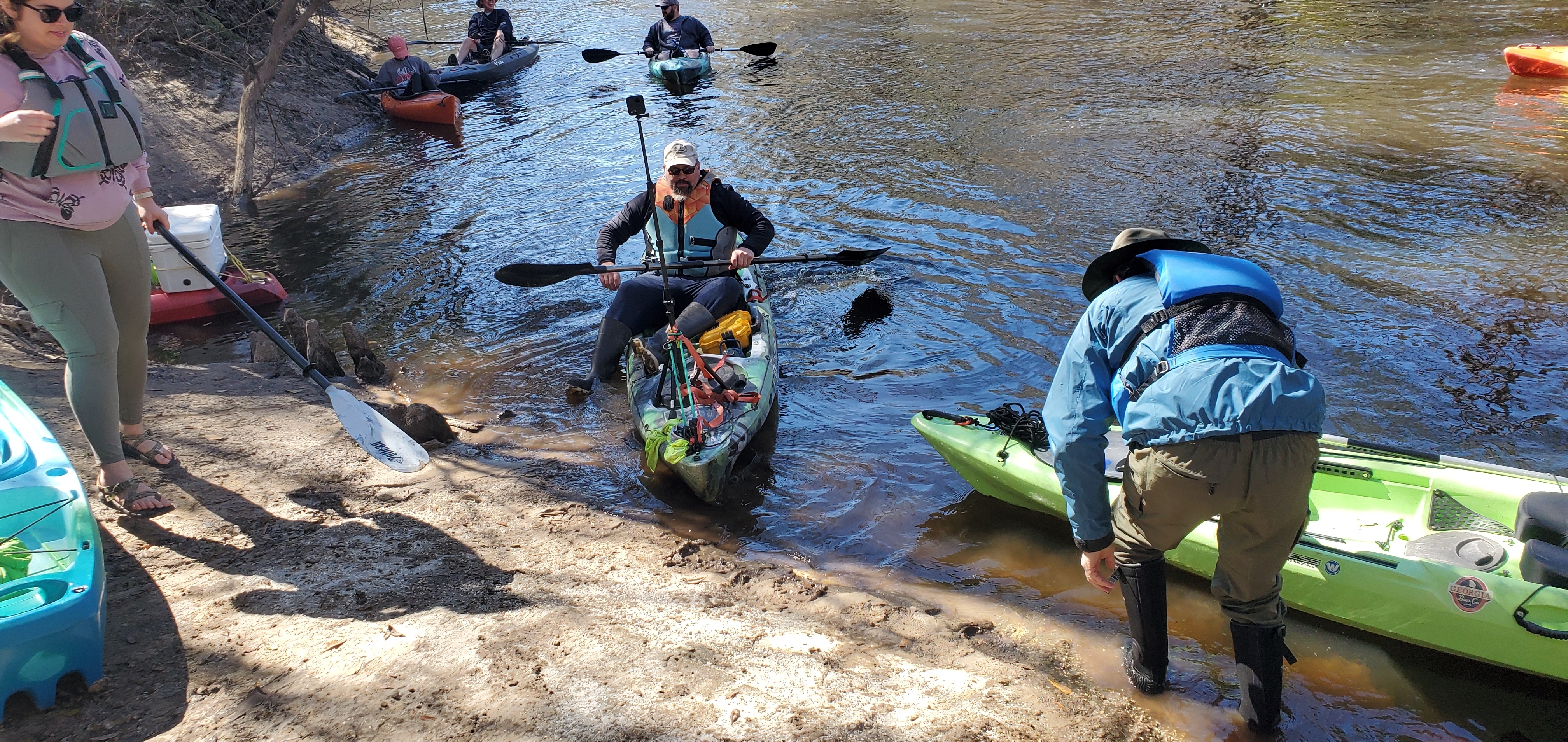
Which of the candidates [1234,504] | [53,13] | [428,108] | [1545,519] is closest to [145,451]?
[53,13]

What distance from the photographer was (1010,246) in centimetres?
785

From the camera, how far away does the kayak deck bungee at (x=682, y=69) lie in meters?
14.5

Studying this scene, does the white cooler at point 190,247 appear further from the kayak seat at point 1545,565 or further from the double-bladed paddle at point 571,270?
the kayak seat at point 1545,565

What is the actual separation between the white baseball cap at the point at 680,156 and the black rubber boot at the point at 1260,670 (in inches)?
161

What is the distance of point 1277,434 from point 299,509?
362cm

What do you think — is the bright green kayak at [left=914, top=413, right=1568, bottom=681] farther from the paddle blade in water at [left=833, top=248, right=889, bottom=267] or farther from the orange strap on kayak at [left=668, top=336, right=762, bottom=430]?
the paddle blade in water at [left=833, top=248, right=889, bottom=267]

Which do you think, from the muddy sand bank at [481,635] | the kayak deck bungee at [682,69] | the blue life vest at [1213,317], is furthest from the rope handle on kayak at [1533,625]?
the kayak deck bungee at [682,69]

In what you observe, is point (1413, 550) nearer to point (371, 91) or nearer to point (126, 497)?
point (126, 497)

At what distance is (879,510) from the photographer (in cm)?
464

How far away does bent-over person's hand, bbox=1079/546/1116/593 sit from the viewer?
2.74 meters

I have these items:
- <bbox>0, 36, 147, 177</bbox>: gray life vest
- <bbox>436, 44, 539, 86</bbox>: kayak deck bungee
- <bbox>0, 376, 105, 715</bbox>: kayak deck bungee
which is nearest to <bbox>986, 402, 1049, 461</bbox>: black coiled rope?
<bbox>0, 376, 105, 715</bbox>: kayak deck bungee

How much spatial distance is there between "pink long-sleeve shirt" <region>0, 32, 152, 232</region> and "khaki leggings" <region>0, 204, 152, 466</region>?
1.5 inches

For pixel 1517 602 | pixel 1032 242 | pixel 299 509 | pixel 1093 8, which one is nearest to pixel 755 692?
pixel 299 509

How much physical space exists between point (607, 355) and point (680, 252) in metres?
0.88
